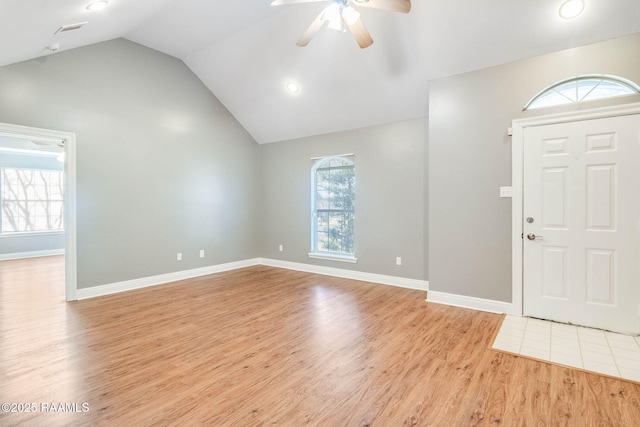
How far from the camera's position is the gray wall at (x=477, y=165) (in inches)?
130

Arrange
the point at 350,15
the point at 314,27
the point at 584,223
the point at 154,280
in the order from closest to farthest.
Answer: the point at 350,15 < the point at 314,27 < the point at 584,223 < the point at 154,280

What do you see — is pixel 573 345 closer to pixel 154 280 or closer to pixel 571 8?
pixel 571 8

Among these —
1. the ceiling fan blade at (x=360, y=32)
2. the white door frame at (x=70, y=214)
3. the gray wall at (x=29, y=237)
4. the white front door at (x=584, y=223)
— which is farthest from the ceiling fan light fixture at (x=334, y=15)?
the gray wall at (x=29, y=237)

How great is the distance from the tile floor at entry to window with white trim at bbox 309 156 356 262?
2.70 metres

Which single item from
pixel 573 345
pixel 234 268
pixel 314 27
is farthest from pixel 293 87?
pixel 573 345

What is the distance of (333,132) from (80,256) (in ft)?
14.0

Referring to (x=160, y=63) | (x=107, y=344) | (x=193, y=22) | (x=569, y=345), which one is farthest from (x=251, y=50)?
(x=569, y=345)

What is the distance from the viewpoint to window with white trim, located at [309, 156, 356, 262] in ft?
17.8

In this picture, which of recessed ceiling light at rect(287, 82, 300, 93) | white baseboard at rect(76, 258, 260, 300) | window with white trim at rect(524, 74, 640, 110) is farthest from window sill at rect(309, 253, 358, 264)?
window with white trim at rect(524, 74, 640, 110)

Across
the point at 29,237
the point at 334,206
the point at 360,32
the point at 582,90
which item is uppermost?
the point at 360,32

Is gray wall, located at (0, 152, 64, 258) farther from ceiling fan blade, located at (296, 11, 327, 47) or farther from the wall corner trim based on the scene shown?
ceiling fan blade, located at (296, 11, 327, 47)

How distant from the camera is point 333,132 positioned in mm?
5445

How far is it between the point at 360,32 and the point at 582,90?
7.88 feet

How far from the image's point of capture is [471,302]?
3.66 meters
